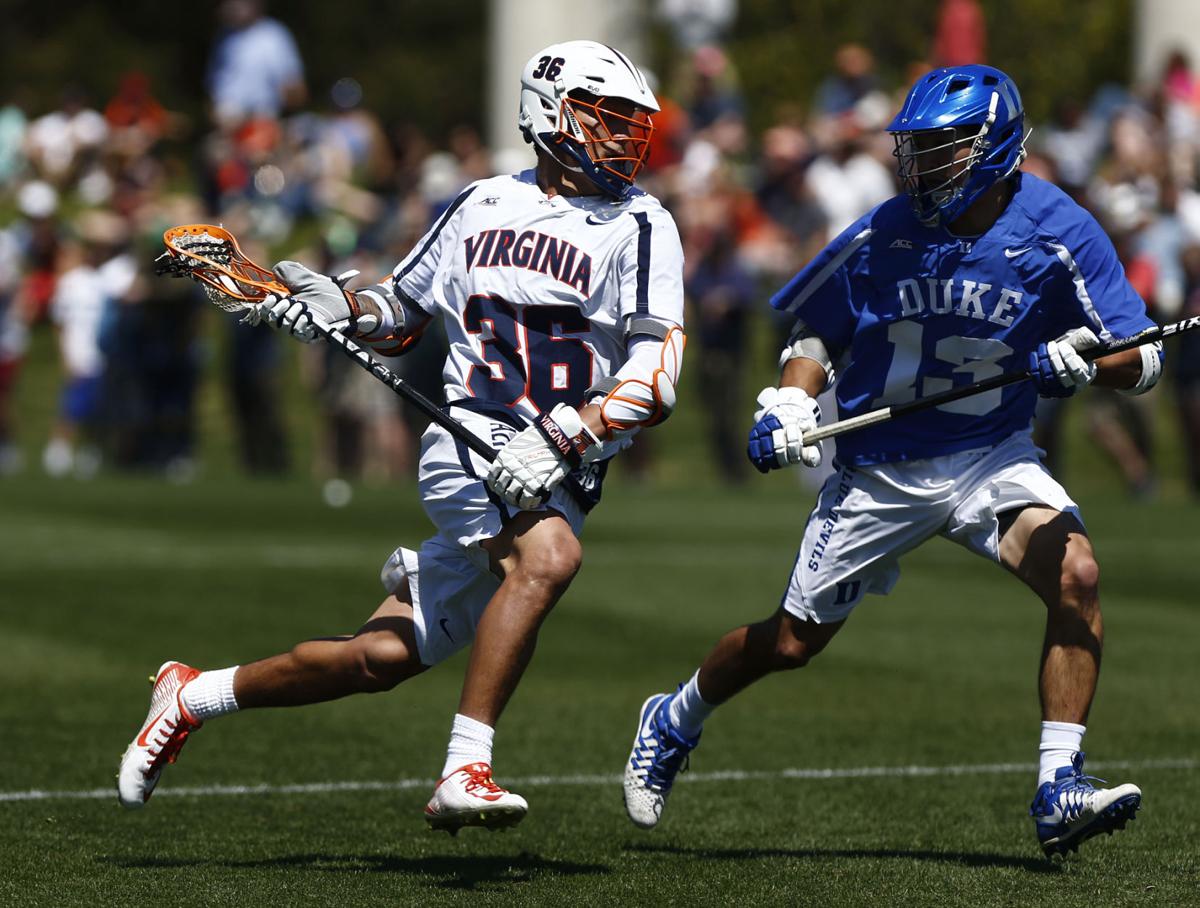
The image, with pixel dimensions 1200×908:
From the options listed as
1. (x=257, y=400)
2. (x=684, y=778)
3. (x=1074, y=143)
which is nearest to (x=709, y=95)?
(x=1074, y=143)

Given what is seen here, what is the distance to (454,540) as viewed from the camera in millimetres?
6207

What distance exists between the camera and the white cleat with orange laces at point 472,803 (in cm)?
559

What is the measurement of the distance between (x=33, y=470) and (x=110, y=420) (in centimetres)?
92

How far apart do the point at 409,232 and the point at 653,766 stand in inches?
518

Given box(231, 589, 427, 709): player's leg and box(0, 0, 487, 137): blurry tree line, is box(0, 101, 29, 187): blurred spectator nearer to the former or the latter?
box(0, 0, 487, 137): blurry tree line

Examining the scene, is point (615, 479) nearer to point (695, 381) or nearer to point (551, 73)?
point (695, 381)

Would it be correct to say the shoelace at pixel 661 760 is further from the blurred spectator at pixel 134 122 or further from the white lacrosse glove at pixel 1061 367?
the blurred spectator at pixel 134 122

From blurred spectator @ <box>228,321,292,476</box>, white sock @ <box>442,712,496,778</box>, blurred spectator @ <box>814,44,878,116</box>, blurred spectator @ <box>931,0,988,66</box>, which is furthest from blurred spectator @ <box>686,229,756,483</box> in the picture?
white sock @ <box>442,712,496,778</box>

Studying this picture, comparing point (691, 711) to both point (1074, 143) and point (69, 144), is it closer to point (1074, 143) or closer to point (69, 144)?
point (1074, 143)

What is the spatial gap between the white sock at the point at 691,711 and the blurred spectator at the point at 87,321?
49.3 feet

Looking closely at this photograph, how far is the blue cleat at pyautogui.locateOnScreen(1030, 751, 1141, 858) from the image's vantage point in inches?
224

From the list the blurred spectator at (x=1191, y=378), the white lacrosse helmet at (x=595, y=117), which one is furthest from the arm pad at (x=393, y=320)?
the blurred spectator at (x=1191, y=378)

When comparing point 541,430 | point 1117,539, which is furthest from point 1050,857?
point 1117,539

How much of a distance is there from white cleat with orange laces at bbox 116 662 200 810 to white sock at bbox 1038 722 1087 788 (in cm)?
243
